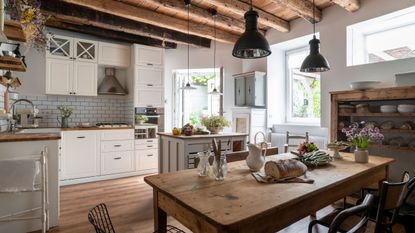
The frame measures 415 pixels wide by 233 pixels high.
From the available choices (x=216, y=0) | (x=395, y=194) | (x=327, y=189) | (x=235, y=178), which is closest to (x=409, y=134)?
(x=395, y=194)

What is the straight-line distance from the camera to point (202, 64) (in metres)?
5.63

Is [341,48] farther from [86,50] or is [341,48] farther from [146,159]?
[86,50]

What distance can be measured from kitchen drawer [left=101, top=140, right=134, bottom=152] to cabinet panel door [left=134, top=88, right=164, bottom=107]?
0.77 meters

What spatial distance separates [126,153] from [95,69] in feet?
5.63

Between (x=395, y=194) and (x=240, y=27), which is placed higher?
(x=240, y=27)

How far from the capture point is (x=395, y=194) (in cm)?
149

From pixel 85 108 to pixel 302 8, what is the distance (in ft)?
14.1

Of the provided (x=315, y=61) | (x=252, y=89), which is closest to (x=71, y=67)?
(x=252, y=89)

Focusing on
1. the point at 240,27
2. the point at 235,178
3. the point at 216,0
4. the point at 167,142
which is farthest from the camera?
the point at 240,27

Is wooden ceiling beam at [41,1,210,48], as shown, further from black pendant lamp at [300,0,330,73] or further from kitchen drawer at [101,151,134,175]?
black pendant lamp at [300,0,330,73]

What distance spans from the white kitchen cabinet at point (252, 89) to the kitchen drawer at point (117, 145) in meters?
2.38

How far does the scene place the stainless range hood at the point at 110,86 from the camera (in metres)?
4.79

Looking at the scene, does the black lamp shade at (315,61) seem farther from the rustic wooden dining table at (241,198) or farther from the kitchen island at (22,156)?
the kitchen island at (22,156)

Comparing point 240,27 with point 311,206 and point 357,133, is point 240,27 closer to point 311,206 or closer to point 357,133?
point 357,133
